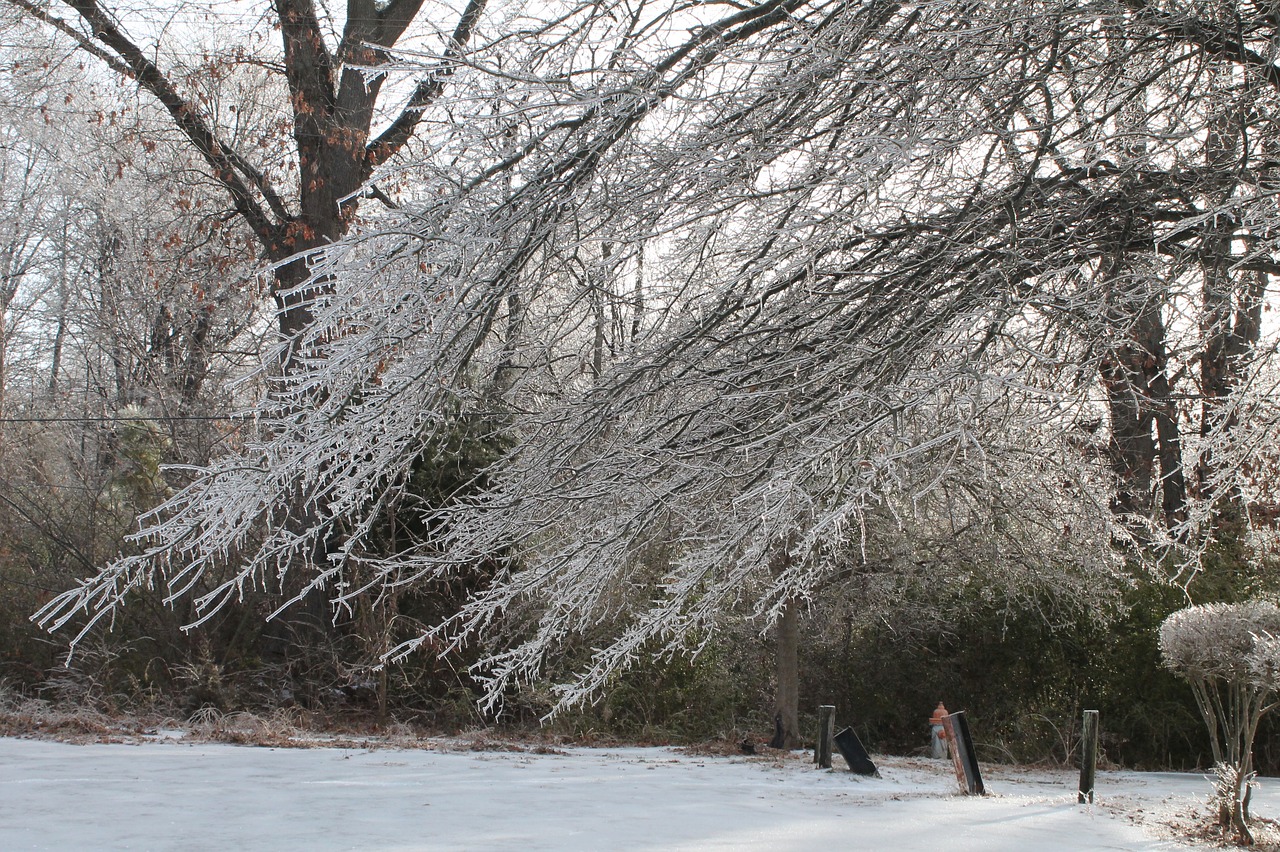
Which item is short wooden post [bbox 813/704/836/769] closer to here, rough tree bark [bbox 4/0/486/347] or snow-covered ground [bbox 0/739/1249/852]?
snow-covered ground [bbox 0/739/1249/852]

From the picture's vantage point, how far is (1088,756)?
251 inches

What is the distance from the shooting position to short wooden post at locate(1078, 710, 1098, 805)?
6.31m

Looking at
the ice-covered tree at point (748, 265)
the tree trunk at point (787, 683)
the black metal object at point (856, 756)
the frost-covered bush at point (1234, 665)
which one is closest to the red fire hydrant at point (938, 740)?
the tree trunk at point (787, 683)

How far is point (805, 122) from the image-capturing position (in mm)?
3441

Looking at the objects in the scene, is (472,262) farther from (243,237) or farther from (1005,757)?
(243,237)

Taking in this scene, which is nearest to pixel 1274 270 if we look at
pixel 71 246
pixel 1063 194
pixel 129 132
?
pixel 1063 194

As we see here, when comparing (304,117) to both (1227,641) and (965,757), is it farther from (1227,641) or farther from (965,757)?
(1227,641)

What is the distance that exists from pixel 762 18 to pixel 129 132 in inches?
309

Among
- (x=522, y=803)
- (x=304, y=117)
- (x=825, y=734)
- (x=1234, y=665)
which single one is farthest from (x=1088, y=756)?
(x=304, y=117)

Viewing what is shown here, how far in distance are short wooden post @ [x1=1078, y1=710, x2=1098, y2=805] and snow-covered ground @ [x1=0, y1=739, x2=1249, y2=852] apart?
0.12 metres

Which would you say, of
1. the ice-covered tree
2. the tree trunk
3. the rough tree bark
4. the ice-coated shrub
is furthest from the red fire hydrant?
the rough tree bark

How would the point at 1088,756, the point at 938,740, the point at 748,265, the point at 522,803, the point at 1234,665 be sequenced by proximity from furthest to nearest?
the point at 938,740 < the point at 1088,756 < the point at 1234,665 < the point at 522,803 < the point at 748,265

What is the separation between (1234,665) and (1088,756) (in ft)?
3.18

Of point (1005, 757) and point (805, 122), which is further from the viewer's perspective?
point (1005, 757)
